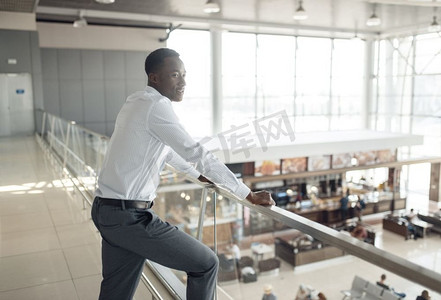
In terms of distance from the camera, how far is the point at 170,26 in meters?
15.8

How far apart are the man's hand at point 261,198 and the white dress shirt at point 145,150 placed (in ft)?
0.10

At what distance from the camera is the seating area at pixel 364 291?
912 centimetres

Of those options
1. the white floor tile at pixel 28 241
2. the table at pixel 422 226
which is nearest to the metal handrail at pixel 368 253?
the white floor tile at pixel 28 241

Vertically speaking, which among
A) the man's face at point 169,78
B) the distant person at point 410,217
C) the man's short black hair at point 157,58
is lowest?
the distant person at point 410,217

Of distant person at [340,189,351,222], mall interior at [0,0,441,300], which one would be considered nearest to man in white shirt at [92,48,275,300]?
mall interior at [0,0,441,300]

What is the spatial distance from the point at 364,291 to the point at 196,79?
11171 mm

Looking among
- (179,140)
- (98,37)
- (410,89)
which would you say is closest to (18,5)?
(98,37)

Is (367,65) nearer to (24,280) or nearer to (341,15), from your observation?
(341,15)

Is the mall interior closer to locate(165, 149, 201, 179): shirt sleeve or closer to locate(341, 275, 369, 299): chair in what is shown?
locate(341, 275, 369, 299): chair

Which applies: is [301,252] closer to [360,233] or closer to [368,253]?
[360,233]

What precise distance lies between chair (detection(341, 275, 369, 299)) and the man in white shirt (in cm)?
866

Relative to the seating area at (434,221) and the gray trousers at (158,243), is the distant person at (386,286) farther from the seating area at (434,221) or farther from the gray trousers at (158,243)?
the gray trousers at (158,243)

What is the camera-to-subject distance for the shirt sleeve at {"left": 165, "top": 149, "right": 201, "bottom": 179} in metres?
1.82

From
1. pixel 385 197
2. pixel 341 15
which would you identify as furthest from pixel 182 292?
pixel 385 197
